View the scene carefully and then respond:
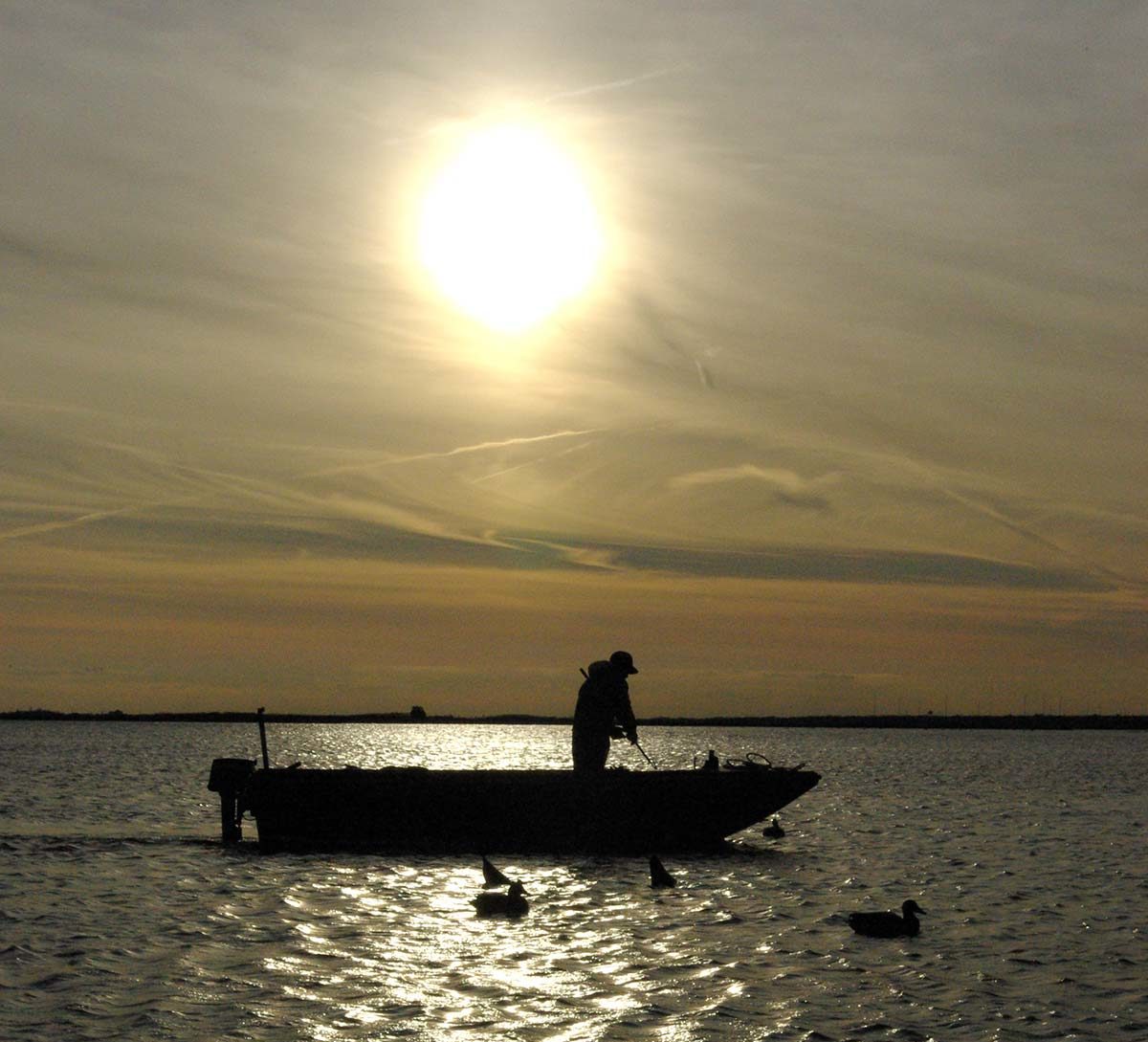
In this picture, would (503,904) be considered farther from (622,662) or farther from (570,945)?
(622,662)

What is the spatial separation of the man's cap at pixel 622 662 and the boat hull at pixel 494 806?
2542 mm

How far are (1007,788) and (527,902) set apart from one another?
55.3m

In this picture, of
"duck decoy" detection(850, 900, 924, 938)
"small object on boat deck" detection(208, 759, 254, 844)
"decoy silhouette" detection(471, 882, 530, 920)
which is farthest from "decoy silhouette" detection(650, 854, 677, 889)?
"small object on boat deck" detection(208, 759, 254, 844)

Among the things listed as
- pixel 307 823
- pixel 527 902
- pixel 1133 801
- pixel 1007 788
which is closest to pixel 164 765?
pixel 1007 788

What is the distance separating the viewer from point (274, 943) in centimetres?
1978

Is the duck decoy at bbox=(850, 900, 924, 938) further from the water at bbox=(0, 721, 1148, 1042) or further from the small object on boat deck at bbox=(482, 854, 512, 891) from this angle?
the small object on boat deck at bbox=(482, 854, 512, 891)

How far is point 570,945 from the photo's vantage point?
64.6ft

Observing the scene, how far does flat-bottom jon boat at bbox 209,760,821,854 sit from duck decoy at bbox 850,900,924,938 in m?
7.68

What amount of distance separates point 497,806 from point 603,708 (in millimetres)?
3212

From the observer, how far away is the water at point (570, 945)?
15398mm

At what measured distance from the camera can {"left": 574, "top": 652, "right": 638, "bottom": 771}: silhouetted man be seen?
Answer: 2766 cm

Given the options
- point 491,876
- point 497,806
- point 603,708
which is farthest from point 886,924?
point 497,806

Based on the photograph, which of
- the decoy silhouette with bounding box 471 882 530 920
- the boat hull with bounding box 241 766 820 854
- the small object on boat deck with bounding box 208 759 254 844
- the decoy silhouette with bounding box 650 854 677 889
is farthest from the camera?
the small object on boat deck with bounding box 208 759 254 844

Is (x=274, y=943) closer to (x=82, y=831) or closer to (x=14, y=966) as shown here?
(x=14, y=966)
